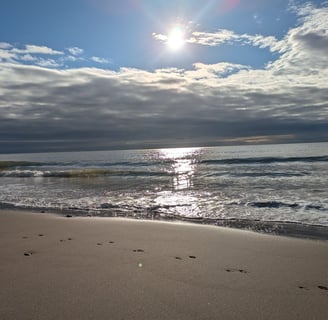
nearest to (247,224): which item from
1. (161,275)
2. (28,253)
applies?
(161,275)

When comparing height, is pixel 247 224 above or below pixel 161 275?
below

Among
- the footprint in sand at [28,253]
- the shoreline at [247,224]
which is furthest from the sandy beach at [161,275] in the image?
the shoreline at [247,224]

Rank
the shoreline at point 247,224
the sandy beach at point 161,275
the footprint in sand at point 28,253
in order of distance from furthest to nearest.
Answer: the shoreline at point 247,224 < the footprint in sand at point 28,253 < the sandy beach at point 161,275

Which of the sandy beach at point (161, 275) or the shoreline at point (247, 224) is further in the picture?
the shoreline at point (247, 224)

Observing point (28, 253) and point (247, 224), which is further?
point (247, 224)

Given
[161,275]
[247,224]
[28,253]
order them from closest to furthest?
1. [161,275]
2. [28,253]
3. [247,224]

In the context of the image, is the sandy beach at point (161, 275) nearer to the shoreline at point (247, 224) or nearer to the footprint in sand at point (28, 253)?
the footprint in sand at point (28, 253)

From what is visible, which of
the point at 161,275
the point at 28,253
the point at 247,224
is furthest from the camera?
the point at 247,224

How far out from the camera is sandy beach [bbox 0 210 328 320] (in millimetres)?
3539

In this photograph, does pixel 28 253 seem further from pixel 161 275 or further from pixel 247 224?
pixel 247 224

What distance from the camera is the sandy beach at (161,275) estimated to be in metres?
3.54

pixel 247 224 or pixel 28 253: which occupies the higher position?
pixel 28 253

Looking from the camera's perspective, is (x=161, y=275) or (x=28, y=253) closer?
(x=161, y=275)

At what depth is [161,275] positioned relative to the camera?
4.59 metres
